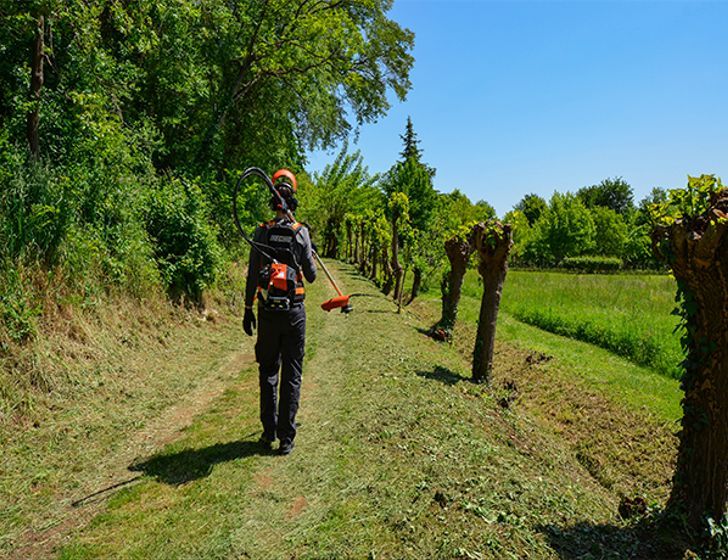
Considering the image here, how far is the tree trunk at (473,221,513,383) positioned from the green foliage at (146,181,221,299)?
644 centimetres

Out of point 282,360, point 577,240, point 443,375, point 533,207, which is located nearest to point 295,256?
point 282,360

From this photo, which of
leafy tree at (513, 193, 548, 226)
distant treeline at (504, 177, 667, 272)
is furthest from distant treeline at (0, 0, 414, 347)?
leafy tree at (513, 193, 548, 226)

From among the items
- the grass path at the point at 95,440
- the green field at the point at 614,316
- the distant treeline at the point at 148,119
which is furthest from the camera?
the green field at the point at 614,316

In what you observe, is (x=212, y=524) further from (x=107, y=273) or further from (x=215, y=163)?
(x=215, y=163)

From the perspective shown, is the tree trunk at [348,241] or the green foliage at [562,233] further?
the green foliage at [562,233]

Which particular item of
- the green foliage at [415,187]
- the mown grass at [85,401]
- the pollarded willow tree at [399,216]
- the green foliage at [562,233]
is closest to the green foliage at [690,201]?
the mown grass at [85,401]

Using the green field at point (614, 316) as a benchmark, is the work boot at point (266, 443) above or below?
below

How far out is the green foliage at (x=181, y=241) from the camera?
9.94m

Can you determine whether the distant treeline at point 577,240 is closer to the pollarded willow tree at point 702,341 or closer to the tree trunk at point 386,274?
the tree trunk at point 386,274

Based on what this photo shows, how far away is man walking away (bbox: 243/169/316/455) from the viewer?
15.8 ft

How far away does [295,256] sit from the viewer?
16.2 ft

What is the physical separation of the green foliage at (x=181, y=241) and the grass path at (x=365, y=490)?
12.6 feet

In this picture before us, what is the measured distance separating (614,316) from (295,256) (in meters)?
14.9

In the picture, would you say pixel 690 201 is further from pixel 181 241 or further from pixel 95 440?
pixel 181 241
